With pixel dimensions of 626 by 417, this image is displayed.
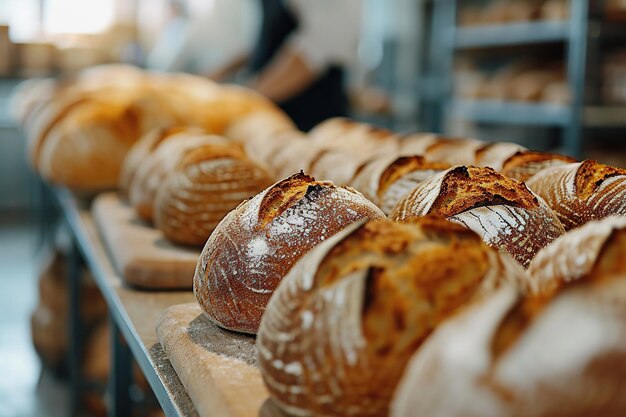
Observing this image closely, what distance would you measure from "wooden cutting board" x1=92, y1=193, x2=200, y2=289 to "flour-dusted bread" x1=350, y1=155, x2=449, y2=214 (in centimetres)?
36

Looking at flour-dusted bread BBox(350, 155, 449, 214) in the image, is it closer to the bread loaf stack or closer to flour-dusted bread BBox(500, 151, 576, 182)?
flour-dusted bread BBox(500, 151, 576, 182)

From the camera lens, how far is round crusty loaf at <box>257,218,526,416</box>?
24.2 inches

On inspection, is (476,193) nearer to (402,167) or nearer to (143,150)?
(402,167)

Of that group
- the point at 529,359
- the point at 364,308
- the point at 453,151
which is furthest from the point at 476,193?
the point at 453,151

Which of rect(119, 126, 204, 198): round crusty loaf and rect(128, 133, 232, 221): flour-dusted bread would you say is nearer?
rect(128, 133, 232, 221): flour-dusted bread

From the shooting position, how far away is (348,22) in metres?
3.16

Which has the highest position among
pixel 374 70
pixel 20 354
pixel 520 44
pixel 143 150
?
pixel 520 44

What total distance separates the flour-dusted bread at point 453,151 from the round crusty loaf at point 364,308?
28.3 inches

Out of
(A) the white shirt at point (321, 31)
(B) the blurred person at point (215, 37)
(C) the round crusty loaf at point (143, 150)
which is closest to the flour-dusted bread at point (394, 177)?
(C) the round crusty loaf at point (143, 150)

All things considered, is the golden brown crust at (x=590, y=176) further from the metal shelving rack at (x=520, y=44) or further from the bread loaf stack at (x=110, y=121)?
the metal shelving rack at (x=520, y=44)

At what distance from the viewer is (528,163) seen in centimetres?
120

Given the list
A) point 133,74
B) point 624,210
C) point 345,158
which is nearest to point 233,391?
point 624,210

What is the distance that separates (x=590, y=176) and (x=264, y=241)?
424mm

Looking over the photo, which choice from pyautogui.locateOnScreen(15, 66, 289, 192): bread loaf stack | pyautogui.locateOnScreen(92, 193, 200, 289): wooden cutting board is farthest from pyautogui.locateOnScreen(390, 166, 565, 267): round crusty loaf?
pyautogui.locateOnScreen(15, 66, 289, 192): bread loaf stack
